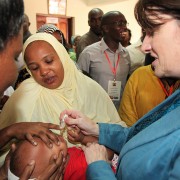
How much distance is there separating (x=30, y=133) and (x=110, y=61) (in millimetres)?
2008

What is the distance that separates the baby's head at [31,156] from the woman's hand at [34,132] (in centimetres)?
3

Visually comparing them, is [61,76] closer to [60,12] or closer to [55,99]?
[55,99]

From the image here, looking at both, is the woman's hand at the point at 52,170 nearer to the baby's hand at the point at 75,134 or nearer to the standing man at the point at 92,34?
the baby's hand at the point at 75,134

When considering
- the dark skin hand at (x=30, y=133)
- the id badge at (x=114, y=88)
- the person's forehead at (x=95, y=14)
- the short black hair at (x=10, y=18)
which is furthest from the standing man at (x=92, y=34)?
the short black hair at (x=10, y=18)

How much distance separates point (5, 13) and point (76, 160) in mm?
956

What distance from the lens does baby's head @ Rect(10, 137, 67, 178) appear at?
1.22m

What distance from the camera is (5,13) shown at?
79 cm

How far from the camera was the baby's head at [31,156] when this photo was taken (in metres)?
1.22

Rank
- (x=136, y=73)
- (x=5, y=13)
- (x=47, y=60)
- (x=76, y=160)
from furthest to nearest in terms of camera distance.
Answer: (x=136, y=73)
(x=47, y=60)
(x=76, y=160)
(x=5, y=13)

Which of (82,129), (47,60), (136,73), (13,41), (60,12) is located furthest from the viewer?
(60,12)

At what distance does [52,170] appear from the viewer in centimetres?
118

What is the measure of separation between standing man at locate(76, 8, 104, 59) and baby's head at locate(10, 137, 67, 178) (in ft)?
10.1

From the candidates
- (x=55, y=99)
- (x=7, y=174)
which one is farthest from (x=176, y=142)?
(x=55, y=99)

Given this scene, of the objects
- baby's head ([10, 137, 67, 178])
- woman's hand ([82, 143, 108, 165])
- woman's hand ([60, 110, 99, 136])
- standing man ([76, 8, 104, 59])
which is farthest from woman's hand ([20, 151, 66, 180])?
standing man ([76, 8, 104, 59])
